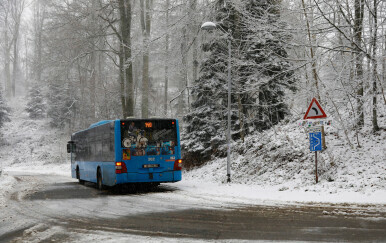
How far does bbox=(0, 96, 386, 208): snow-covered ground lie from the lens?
12742 mm

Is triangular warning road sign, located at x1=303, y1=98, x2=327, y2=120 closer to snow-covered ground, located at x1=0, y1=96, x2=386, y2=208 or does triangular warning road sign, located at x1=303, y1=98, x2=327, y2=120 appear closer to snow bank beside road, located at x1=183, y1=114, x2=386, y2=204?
snow bank beside road, located at x1=183, y1=114, x2=386, y2=204

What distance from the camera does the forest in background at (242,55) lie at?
45.5ft

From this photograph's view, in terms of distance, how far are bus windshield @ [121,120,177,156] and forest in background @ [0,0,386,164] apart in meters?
3.86

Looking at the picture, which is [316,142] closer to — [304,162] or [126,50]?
[304,162]

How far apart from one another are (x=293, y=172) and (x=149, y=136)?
5.79 m

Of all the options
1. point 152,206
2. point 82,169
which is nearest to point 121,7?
point 82,169

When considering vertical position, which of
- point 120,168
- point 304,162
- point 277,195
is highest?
point 120,168

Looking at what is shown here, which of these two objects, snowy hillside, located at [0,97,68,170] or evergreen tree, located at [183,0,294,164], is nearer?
evergreen tree, located at [183,0,294,164]

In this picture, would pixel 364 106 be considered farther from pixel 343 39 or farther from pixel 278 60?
pixel 278 60

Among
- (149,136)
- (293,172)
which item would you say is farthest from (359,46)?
(149,136)

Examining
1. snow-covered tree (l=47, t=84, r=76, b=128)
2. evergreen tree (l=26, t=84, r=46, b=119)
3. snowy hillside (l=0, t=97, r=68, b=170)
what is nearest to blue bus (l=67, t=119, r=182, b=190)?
snowy hillside (l=0, t=97, r=68, b=170)

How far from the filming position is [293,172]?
54.0ft

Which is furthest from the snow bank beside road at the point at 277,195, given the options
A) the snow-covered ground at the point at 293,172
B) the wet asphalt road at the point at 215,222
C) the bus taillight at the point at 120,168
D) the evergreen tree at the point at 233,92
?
the evergreen tree at the point at 233,92

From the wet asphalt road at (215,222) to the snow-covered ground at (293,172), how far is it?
1935mm
